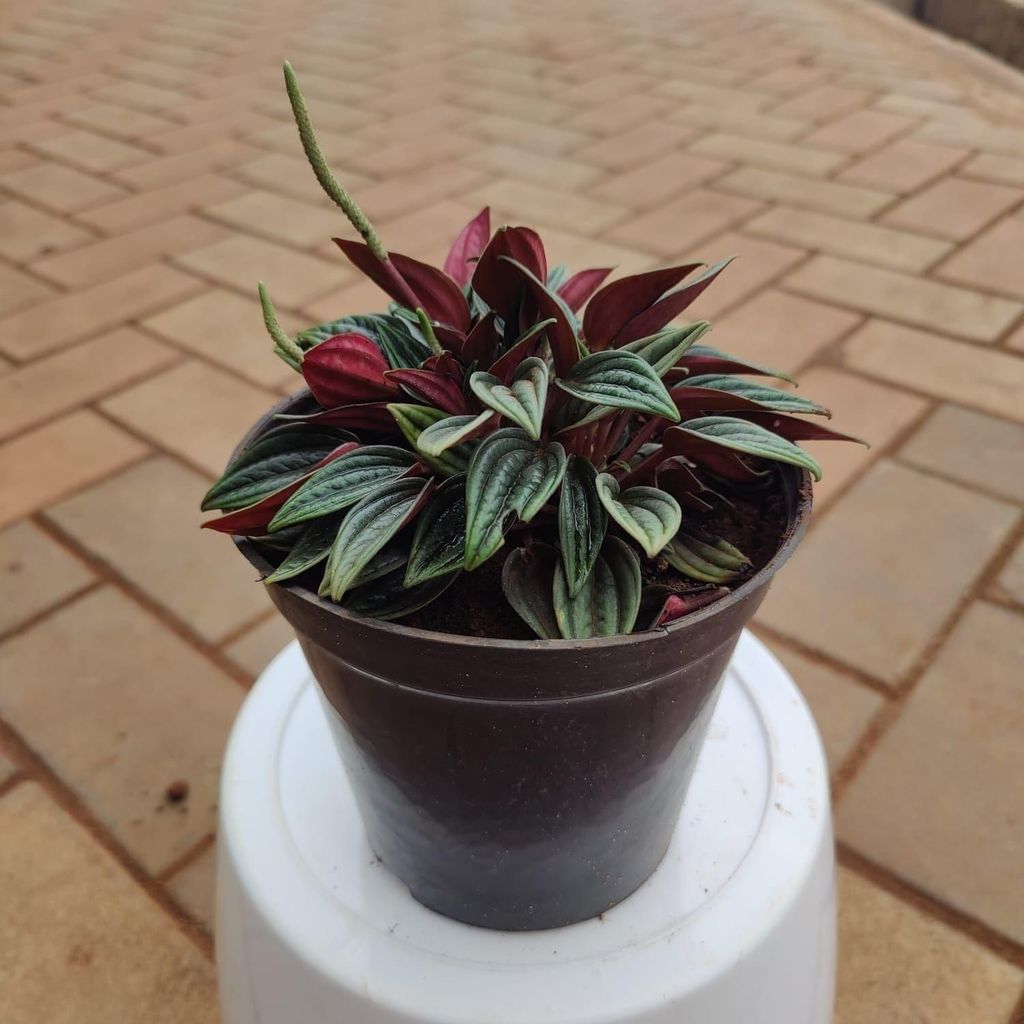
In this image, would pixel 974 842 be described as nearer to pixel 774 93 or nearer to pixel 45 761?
pixel 45 761

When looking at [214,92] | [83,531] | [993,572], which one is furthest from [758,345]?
[214,92]

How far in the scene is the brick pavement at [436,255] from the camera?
3.45ft

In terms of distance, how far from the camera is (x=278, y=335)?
0.63 m

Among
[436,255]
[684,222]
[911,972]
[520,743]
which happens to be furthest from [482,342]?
[684,222]

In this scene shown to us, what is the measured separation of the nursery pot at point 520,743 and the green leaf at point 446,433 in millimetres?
101

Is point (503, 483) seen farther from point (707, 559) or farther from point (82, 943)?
point (82, 943)

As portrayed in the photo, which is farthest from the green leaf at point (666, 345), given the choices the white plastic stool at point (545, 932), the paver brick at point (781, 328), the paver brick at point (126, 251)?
the paver brick at point (126, 251)

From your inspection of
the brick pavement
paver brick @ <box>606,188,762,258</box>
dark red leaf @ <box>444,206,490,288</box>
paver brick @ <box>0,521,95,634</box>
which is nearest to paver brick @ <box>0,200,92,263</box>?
the brick pavement

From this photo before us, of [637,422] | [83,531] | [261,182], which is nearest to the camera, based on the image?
[637,422]

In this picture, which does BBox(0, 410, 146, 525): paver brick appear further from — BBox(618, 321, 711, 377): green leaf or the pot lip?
BBox(618, 321, 711, 377): green leaf

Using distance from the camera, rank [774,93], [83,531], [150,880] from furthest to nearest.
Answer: [774,93] → [83,531] → [150,880]

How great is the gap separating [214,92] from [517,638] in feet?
10.2

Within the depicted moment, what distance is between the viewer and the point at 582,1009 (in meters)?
0.65

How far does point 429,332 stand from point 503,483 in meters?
0.13
